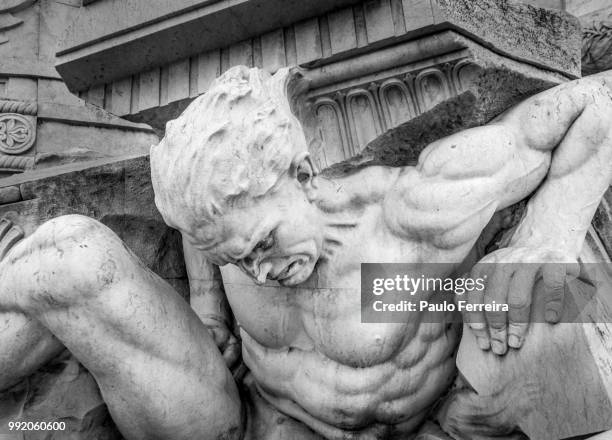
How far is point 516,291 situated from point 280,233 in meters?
0.60

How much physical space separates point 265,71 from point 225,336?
84 centimetres

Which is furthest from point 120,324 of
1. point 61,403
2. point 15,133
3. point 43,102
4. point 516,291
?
point 43,102

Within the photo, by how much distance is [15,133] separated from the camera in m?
4.68

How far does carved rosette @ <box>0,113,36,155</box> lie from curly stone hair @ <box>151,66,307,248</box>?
2839 mm

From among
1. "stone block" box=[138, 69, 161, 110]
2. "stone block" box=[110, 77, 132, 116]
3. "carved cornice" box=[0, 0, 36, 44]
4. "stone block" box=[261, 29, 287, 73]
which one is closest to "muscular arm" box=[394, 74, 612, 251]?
"stone block" box=[261, 29, 287, 73]

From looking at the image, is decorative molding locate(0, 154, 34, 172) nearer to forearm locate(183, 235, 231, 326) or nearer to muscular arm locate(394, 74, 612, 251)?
forearm locate(183, 235, 231, 326)

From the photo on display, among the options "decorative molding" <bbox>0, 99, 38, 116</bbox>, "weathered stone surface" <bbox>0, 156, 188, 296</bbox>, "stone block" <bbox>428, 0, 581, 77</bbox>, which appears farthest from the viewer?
"decorative molding" <bbox>0, 99, 38, 116</bbox>

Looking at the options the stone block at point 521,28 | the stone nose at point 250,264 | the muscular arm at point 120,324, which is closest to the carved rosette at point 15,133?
the muscular arm at point 120,324

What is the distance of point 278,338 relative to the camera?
7.77 ft

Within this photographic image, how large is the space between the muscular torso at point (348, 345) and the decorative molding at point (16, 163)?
259cm

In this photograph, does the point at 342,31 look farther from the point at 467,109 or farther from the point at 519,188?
the point at 519,188

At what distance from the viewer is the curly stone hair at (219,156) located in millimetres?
1977

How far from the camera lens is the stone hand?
2.09 m

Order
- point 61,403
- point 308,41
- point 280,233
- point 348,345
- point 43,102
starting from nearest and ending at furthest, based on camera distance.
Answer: point 280,233 < point 348,345 < point 308,41 < point 61,403 < point 43,102
